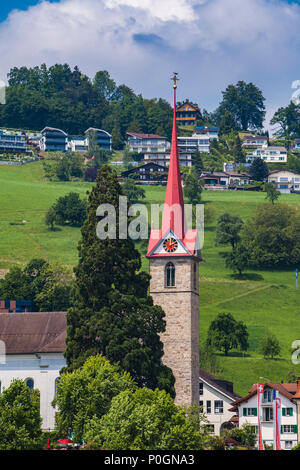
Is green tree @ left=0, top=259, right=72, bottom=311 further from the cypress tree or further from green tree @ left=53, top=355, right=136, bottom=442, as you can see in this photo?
green tree @ left=53, top=355, right=136, bottom=442

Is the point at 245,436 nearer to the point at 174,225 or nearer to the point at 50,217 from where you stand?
the point at 174,225

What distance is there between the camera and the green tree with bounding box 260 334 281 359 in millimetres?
128750

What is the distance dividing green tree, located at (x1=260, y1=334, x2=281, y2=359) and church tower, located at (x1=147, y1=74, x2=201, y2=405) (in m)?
36.5

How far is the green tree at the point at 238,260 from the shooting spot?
539 ft

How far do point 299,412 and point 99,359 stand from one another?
69.5ft

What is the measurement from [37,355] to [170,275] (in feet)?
44.5

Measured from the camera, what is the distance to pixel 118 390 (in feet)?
246

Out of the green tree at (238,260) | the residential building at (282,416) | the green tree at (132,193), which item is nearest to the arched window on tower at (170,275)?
the residential building at (282,416)

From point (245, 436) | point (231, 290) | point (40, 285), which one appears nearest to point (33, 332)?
point (245, 436)

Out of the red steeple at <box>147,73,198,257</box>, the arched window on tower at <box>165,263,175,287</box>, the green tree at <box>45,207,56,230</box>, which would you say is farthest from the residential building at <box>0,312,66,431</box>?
the green tree at <box>45,207,56,230</box>

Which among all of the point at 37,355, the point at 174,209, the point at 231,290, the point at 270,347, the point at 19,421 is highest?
the point at 174,209

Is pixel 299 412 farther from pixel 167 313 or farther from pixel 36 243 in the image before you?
pixel 36 243

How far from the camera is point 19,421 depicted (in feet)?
223
